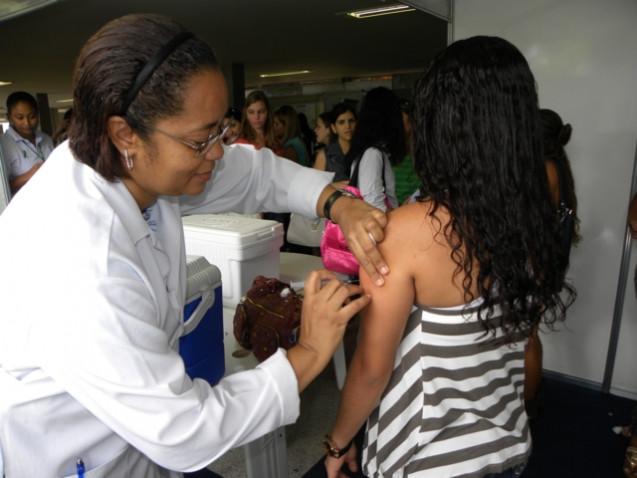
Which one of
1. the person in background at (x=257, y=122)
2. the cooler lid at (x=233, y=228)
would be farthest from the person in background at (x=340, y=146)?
the cooler lid at (x=233, y=228)

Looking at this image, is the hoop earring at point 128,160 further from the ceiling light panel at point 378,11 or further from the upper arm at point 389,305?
the ceiling light panel at point 378,11

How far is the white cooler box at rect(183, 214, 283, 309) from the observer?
5.59 feet

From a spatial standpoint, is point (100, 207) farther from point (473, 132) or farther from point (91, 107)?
point (473, 132)

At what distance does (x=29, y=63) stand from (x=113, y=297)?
9286 mm

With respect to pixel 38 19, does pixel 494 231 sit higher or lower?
lower

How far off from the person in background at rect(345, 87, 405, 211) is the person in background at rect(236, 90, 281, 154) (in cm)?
94

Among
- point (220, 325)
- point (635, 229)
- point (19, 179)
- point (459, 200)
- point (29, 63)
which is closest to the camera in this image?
point (459, 200)

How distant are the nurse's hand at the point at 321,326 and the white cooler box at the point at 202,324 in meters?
0.47

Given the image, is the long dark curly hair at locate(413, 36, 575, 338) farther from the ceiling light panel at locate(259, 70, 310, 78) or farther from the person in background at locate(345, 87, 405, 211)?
the ceiling light panel at locate(259, 70, 310, 78)

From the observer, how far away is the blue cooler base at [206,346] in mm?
1253

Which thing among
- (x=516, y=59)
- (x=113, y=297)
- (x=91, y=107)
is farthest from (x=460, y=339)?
(x=91, y=107)

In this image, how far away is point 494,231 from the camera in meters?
0.85

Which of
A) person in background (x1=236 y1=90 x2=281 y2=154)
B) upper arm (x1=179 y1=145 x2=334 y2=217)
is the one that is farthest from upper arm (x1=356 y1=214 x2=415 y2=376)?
person in background (x1=236 y1=90 x2=281 y2=154)

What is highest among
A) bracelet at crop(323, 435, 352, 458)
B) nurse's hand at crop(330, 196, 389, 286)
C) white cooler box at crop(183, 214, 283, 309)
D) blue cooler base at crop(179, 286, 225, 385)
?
nurse's hand at crop(330, 196, 389, 286)
